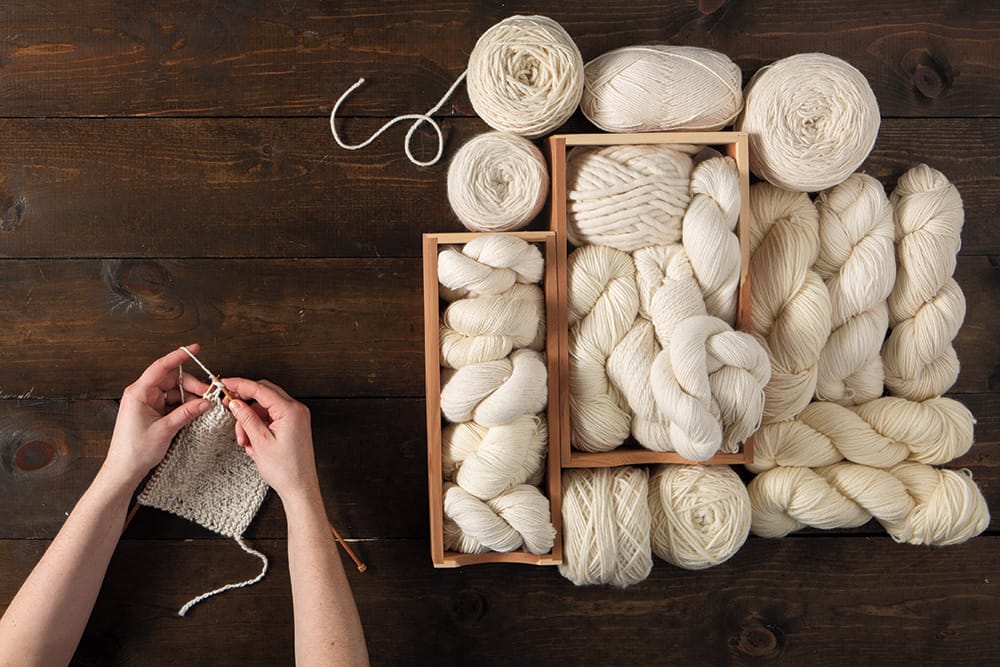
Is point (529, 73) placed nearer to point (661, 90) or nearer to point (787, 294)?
point (661, 90)

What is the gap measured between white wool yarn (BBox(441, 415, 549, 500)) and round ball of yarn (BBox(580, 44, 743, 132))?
50 centimetres

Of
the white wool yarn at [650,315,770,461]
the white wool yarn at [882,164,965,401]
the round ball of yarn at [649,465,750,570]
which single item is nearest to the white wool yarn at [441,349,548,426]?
the white wool yarn at [650,315,770,461]

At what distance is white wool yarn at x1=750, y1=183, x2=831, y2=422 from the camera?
116 centimetres

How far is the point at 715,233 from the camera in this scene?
3.62 feet

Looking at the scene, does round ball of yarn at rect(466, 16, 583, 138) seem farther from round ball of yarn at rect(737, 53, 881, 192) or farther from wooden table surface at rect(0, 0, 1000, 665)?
round ball of yarn at rect(737, 53, 881, 192)

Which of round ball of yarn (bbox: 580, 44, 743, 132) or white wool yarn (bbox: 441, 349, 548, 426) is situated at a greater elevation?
round ball of yarn (bbox: 580, 44, 743, 132)

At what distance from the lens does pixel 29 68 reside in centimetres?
126

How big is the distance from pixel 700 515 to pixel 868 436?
0.31 metres

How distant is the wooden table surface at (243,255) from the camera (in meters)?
1.26

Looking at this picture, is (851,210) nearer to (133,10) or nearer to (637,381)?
(637,381)

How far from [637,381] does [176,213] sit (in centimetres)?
82

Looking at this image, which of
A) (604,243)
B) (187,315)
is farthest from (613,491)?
(187,315)

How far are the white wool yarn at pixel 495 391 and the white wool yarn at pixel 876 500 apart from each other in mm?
439

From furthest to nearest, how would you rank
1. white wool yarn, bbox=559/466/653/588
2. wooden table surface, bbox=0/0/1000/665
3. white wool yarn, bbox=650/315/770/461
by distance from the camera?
wooden table surface, bbox=0/0/1000/665, white wool yarn, bbox=559/466/653/588, white wool yarn, bbox=650/315/770/461
